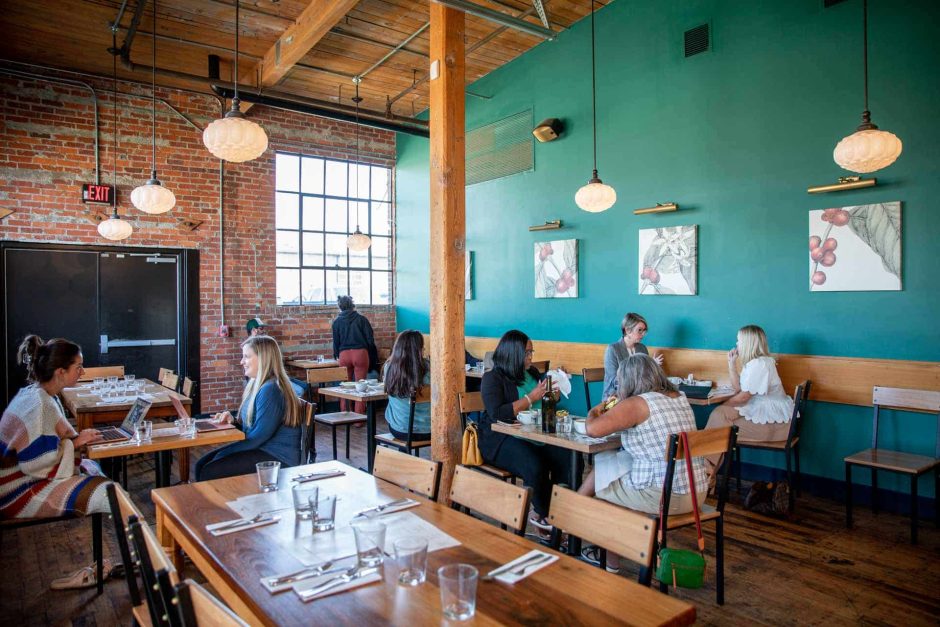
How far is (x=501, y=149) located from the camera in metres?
7.78

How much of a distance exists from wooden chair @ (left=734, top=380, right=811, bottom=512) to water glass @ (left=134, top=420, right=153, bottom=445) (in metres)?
3.60

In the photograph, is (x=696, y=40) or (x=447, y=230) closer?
(x=447, y=230)

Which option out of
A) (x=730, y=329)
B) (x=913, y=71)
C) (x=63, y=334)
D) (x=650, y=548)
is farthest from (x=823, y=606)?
(x=63, y=334)

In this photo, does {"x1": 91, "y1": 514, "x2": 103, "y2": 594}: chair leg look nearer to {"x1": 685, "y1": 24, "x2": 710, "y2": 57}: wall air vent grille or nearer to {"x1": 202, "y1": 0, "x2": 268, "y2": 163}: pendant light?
{"x1": 202, "y1": 0, "x2": 268, "y2": 163}: pendant light

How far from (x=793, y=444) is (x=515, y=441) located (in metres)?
2.27

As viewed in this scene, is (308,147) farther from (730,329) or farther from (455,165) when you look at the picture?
(730,329)

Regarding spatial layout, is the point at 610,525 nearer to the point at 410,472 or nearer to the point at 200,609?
the point at 410,472

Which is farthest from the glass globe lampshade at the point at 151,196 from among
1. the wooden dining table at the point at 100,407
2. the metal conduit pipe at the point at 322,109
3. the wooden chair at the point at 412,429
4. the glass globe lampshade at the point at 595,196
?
the glass globe lampshade at the point at 595,196

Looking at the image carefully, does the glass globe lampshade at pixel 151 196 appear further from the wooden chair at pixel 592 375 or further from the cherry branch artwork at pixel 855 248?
the cherry branch artwork at pixel 855 248

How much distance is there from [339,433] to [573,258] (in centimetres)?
341

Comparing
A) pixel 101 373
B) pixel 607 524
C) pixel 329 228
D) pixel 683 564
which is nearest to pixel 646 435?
pixel 683 564

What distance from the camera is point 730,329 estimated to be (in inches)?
211

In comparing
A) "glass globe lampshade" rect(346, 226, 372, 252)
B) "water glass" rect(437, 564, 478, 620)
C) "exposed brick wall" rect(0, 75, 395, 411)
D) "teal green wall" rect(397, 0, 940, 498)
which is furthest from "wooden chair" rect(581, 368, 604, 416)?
"water glass" rect(437, 564, 478, 620)

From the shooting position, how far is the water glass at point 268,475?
7.83 feet
